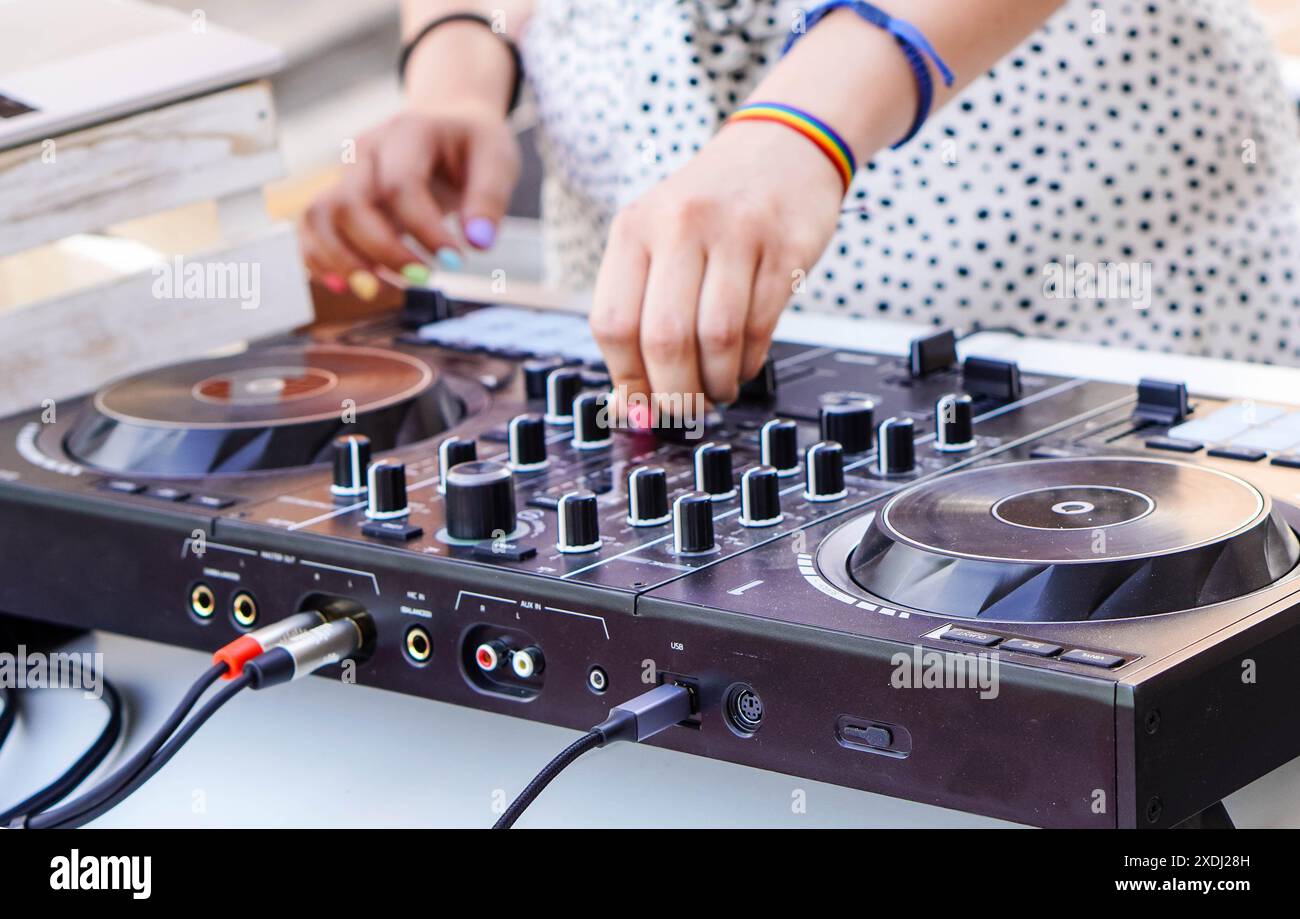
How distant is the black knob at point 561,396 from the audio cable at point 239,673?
8.2 inches

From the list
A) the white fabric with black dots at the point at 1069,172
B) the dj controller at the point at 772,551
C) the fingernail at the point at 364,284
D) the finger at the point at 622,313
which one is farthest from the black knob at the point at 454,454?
the white fabric with black dots at the point at 1069,172

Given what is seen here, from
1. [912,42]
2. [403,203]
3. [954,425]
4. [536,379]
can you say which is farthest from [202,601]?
[403,203]

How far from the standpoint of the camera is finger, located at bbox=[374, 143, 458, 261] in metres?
1.34

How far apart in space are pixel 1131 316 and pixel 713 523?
2.46 feet

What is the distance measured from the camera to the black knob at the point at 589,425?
2.87 feet

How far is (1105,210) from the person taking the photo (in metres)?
1.34

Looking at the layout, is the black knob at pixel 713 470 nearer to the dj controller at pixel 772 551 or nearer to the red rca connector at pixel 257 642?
the dj controller at pixel 772 551

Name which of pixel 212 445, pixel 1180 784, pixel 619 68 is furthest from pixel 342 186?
pixel 1180 784

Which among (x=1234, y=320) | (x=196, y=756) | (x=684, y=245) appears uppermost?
(x=684, y=245)

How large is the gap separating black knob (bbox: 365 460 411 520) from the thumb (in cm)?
59

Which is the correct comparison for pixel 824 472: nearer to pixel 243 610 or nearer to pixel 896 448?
pixel 896 448

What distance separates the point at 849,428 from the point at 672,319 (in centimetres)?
11

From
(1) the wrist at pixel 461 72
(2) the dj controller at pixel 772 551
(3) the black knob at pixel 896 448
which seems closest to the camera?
(2) the dj controller at pixel 772 551

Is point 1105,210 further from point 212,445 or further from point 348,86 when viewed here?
point 348,86
